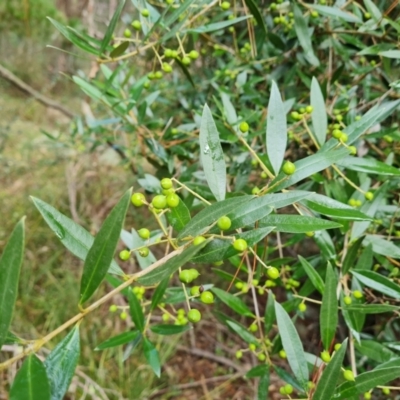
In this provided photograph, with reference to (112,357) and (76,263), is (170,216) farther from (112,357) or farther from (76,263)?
(76,263)

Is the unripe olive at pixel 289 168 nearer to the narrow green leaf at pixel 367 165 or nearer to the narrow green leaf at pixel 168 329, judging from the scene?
the narrow green leaf at pixel 367 165

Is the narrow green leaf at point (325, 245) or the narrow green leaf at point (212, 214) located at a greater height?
the narrow green leaf at point (212, 214)

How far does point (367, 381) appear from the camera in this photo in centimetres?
50

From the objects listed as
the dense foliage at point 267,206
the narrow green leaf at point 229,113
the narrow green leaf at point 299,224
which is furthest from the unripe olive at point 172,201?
the narrow green leaf at point 229,113

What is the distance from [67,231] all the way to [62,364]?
142mm

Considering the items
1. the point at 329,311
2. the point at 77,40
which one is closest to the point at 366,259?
the point at 329,311

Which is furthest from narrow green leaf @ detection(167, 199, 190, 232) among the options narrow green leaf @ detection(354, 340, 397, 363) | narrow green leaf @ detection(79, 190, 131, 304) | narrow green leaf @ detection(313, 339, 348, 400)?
narrow green leaf @ detection(354, 340, 397, 363)

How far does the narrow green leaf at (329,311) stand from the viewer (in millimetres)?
549

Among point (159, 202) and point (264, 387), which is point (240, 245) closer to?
point (159, 202)

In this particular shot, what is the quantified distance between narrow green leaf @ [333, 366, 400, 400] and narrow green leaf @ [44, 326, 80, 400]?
0.35m

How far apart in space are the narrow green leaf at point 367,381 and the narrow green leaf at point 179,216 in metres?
0.31

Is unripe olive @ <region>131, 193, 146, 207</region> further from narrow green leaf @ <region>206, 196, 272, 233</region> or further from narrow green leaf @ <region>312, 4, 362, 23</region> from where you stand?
narrow green leaf @ <region>312, 4, 362, 23</region>

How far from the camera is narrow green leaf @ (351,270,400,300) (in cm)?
63

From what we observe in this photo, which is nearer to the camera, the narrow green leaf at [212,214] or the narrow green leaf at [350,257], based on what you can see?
the narrow green leaf at [212,214]
